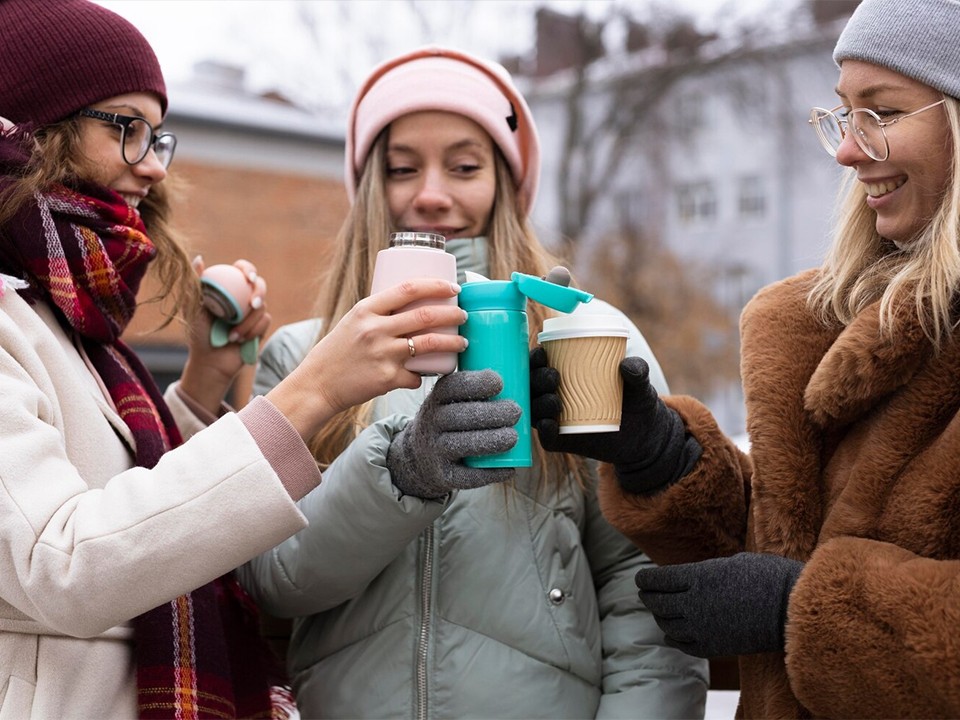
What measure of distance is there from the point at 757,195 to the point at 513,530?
72.7 feet

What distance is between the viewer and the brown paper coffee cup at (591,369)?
210cm

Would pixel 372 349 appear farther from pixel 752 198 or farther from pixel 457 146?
pixel 752 198

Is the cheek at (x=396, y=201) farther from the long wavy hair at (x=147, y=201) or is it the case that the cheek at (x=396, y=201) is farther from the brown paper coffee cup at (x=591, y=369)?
the brown paper coffee cup at (x=591, y=369)

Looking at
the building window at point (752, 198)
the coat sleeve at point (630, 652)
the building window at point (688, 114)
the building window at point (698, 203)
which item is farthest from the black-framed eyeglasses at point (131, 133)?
the building window at point (752, 198)

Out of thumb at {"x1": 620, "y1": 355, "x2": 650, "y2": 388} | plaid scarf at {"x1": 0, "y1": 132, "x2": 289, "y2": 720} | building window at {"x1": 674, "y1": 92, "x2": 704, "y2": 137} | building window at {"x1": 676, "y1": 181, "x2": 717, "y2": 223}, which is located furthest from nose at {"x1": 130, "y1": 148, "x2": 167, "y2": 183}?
building window at {"x1": 676, "y1": 181, "x2": 717, "y2": 223}

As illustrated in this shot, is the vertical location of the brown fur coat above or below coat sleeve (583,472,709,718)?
above

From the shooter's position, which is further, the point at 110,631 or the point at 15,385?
the point at 110,631

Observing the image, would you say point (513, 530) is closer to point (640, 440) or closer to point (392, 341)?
point (640, 440)

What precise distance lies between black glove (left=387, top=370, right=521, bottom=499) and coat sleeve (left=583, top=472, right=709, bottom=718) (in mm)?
670

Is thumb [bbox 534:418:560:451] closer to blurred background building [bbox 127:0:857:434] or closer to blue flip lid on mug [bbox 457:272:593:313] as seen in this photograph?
blue flip lid on mug [bbox 457:272:593:313]

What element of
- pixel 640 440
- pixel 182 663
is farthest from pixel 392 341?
pixel 182 663

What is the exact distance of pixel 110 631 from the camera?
7.22ft

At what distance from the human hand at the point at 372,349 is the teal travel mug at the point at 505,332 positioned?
0.04 m

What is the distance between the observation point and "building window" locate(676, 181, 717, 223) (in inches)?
926
